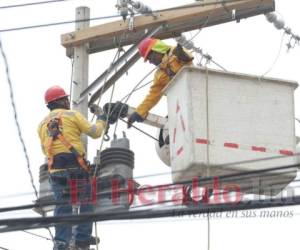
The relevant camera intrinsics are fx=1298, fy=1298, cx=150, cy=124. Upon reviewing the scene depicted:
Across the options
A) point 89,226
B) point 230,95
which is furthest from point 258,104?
point 89,226

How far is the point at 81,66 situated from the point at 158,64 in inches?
50.0

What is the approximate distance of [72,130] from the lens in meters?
13.2

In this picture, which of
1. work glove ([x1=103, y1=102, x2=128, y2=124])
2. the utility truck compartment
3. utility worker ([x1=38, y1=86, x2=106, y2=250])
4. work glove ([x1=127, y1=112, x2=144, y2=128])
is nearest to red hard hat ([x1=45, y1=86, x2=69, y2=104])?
utility worker ([x1=38, y1=86, x2=106, y2=250])

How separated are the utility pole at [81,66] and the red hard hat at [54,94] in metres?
0.53

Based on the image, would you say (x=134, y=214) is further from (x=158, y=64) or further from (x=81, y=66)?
(x=81, y=66)

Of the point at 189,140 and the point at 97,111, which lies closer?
the point at 189,140

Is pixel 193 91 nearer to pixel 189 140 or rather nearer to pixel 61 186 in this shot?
pixel 189 140

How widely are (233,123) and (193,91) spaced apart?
48 centimetres

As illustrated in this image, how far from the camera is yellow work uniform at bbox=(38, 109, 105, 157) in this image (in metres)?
13.1

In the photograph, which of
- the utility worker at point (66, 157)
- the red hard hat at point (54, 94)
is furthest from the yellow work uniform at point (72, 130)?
the red hard hat at point (54, 94)

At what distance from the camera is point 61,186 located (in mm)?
13039

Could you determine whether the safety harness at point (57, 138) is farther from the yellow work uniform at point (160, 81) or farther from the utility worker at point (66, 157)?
the yellow work uniform at point (160, 81)

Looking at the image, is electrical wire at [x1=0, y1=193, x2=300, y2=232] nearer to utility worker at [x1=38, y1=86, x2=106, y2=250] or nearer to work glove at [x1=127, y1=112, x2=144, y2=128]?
utility worker at [x1=38, y1=86, x2=106, y2=250]

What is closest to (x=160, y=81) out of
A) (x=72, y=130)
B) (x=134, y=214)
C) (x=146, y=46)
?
Answer: (x=146, y=46)
